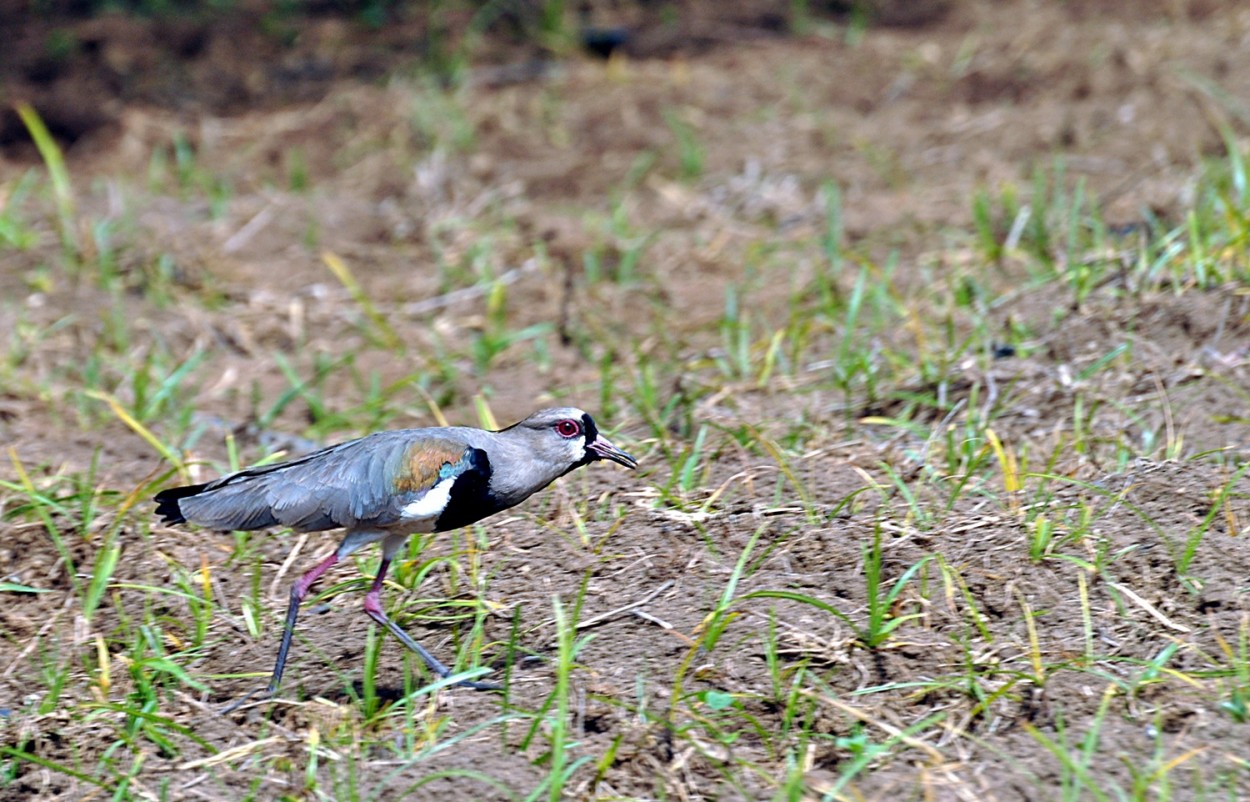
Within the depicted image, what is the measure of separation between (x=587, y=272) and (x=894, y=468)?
2429 mm

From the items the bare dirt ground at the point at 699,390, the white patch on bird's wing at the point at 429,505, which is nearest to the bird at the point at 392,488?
the white patch on bird's wing at the point at 429,505

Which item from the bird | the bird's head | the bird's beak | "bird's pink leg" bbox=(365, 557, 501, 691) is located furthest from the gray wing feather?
the bird's beak

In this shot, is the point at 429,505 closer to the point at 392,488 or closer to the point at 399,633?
the point at 392,488

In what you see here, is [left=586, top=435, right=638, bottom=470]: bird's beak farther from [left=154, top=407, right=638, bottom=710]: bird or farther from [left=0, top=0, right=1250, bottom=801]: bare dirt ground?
[left=0, top=0, right=1250, bottom=801]: bare dirt ground

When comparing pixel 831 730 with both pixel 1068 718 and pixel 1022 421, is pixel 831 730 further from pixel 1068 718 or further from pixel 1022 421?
pixel 1022 421

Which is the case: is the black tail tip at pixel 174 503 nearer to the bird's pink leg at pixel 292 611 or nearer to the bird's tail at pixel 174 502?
the bird's tail at pixel 174 502

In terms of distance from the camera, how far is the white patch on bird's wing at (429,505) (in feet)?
12.5

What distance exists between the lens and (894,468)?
15.4 ft

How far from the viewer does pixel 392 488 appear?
150 inches

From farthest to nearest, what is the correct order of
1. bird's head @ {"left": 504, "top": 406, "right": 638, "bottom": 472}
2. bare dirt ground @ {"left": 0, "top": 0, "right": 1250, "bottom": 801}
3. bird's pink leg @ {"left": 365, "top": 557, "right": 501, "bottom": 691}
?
bird's head @ {"left": 504, "top": 406, "right": 638, "bottom": 472} < bird's pink leg @ {"left": 365, "top": 557, "right": 501, "bottom": 691} < bare dirt ground @ {"left": 0, "top": 0, "right": 1250, "bottom": 801}

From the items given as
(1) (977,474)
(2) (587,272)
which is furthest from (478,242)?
(1) (977,474)

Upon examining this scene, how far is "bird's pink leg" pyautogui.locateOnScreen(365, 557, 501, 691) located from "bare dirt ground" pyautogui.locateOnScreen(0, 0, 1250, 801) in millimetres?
85

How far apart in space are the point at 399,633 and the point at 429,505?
0.35m

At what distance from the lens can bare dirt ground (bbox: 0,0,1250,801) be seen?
140 inches
